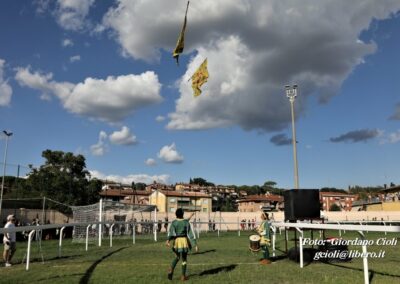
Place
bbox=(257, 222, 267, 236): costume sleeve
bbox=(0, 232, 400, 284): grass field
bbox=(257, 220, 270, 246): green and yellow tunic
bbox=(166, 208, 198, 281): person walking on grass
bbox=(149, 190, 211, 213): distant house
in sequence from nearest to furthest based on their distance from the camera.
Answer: bbox=(0, 232, 400, 284): grass field, bbox=(166, 208, 198, 281): person walking on grass, bbox=(257, 220, 270, 246): green and yellow tunic, bbox=(257, 222, 267, 236): costume sleeve, bbox=(149, 190, 211, 213): distant house

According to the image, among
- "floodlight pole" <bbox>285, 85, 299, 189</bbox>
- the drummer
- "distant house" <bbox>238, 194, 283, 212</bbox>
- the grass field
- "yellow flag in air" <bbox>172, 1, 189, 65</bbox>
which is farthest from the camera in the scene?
"distant house" <bbox>238, 194, 283, 212</bbox>

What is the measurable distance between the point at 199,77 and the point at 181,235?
33.8 ft

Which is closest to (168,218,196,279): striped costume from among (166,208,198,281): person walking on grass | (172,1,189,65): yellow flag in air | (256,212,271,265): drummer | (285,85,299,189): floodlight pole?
(166,208,198,281): person walking on grass

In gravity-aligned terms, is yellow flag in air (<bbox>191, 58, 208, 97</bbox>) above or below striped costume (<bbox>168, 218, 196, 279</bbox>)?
above

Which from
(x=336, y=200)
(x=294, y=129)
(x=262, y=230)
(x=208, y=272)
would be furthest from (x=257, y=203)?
(x=208, y=272)

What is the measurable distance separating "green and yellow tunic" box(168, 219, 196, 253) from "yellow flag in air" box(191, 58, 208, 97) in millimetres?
9546

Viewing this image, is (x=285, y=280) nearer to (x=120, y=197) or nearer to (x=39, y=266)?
(x=39, y=266)

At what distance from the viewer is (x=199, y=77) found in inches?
771

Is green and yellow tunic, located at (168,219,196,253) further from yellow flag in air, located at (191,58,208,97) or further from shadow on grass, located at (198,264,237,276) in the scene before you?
yellow flag in air, located at (191,58,208,97)

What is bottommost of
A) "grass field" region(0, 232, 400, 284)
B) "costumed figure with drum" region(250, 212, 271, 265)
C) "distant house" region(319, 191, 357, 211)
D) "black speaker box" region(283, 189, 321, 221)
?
"grass field" region(0, 232, 400, 284)

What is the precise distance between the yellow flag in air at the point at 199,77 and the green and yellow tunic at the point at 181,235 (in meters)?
9.55

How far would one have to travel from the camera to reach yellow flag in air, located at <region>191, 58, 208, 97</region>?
1942cm

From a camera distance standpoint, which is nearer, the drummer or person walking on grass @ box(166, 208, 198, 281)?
person walking on grass @ box(166, 208, 198, 281)

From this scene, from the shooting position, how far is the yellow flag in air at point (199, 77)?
19422 mm
